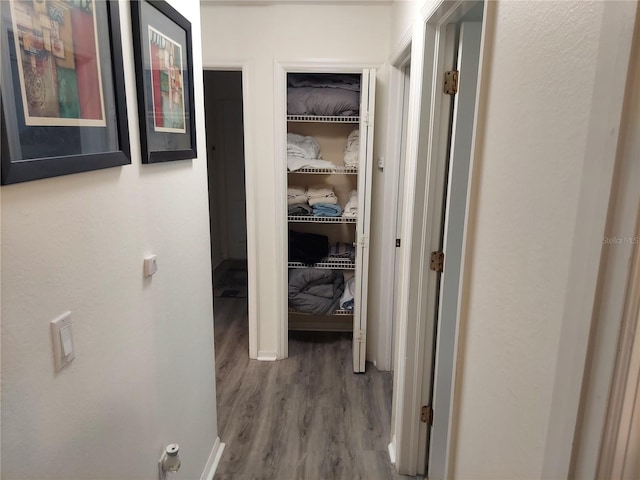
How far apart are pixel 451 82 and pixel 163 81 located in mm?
1088

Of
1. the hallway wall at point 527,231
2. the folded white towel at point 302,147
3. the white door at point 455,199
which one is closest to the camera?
the hallway wall at point 527,231

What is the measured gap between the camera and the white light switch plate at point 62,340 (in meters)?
0.90

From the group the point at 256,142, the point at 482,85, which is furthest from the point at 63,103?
the point at 256,142

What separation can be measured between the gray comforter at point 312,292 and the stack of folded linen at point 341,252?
0.13 m

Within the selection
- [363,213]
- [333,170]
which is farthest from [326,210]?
[363,213]

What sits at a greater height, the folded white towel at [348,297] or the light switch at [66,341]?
the light switch at [66,341]

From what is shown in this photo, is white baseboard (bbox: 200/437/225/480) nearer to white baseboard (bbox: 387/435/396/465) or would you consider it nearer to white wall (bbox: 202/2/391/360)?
white baseboard (bbox: 387/435/396/465)

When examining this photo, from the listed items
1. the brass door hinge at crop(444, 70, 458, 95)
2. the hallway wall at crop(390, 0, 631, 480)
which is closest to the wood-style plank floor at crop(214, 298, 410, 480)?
the hallway wall at crop(390, 0, 631, 480)

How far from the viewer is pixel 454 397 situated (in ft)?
4.01

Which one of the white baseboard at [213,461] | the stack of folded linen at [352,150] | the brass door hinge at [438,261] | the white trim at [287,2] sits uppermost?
the white trim at [287,2]

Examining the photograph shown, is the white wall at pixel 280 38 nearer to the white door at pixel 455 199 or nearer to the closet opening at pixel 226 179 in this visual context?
the white door at pixel 455 199

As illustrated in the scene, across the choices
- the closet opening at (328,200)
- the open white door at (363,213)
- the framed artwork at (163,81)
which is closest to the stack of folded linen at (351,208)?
the closet opening at (328,200)

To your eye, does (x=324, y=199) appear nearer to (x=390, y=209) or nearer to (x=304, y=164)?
(x=304, y=164)

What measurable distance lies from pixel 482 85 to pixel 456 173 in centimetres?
65
